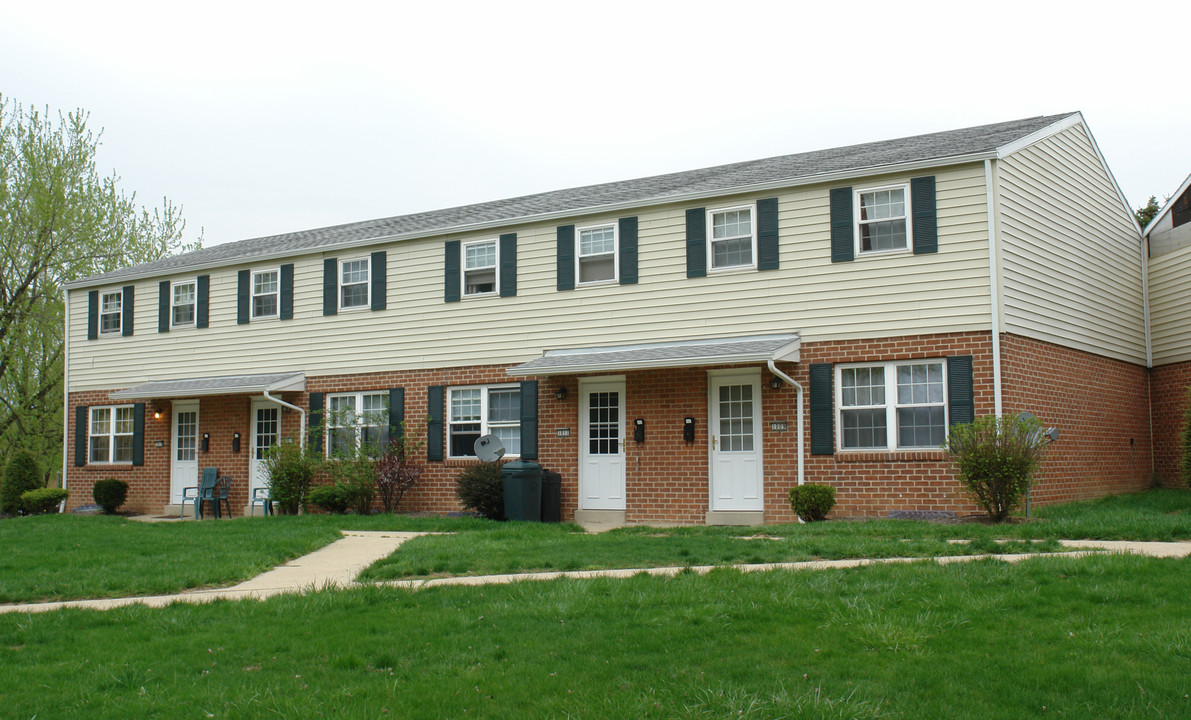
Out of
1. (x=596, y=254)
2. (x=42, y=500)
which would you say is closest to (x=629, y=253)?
(x=596, y=254)

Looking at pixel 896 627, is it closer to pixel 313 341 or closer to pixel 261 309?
pixel 313 341

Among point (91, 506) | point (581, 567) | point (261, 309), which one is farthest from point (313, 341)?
point (581, 567)

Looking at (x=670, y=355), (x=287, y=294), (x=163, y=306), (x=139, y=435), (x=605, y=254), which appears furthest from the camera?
(x=163, y=306)

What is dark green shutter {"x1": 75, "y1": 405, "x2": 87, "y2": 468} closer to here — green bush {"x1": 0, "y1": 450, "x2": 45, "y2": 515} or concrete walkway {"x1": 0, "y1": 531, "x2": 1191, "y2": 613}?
green bush {"x1": 0, "y1": 450, "x2": 45, "y2": 515}

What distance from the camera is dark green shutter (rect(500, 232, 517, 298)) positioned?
17.7 metres

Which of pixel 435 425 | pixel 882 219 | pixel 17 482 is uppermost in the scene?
pixel 882 219

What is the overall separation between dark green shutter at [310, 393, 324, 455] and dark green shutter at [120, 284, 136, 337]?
18.8ft

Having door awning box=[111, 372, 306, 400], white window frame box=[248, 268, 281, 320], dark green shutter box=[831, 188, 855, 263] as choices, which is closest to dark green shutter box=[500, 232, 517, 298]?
door awning box=[111, 372, 306, 400]

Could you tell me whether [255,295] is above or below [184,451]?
above

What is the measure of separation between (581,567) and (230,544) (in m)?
5.06

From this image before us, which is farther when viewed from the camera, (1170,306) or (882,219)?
(1170,306)

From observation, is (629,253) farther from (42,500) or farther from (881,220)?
(42,500)

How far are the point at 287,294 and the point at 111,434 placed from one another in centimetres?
587

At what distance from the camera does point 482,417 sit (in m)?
17.8
